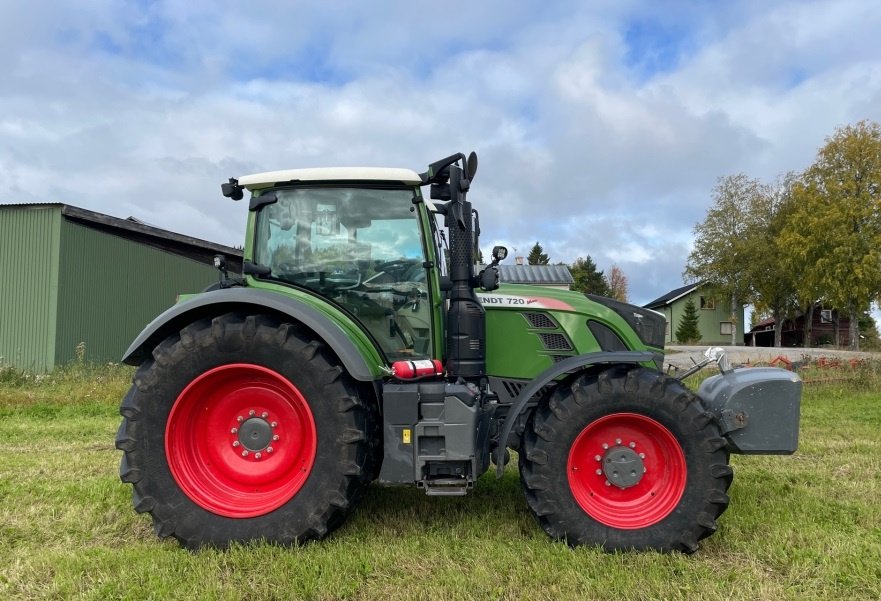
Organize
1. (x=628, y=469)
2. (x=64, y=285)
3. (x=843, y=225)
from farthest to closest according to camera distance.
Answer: (x=843, y=225), (x=64, y=285), (x=628, y=469)

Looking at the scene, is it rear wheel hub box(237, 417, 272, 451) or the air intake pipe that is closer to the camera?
rear wheel hub box(237, 417, 272, 451)

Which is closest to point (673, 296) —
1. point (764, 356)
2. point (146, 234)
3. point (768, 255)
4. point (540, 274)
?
point (768, 255)

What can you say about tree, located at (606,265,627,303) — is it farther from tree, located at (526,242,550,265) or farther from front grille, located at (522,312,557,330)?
front grille, located at (522,312,557,330)

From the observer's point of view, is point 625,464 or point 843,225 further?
point 843,225

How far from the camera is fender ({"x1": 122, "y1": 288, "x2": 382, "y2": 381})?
3.45 meters

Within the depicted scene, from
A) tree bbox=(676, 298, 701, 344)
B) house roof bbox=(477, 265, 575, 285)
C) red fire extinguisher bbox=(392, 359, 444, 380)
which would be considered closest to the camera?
red fire extinguisher bbox=(392, 359, 444, 380)

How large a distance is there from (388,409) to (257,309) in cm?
95

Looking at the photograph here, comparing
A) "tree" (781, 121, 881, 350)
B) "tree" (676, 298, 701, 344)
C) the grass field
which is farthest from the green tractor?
"tree" (676, 298, 701, 344)

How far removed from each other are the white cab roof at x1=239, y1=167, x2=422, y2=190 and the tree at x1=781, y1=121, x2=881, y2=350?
104 ft

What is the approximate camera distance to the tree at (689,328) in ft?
144

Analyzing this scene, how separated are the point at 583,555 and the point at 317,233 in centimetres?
241

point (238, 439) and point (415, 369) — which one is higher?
point (415, 369)

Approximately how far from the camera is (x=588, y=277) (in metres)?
55.3

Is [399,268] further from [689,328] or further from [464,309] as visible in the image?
Result: [689,328]
